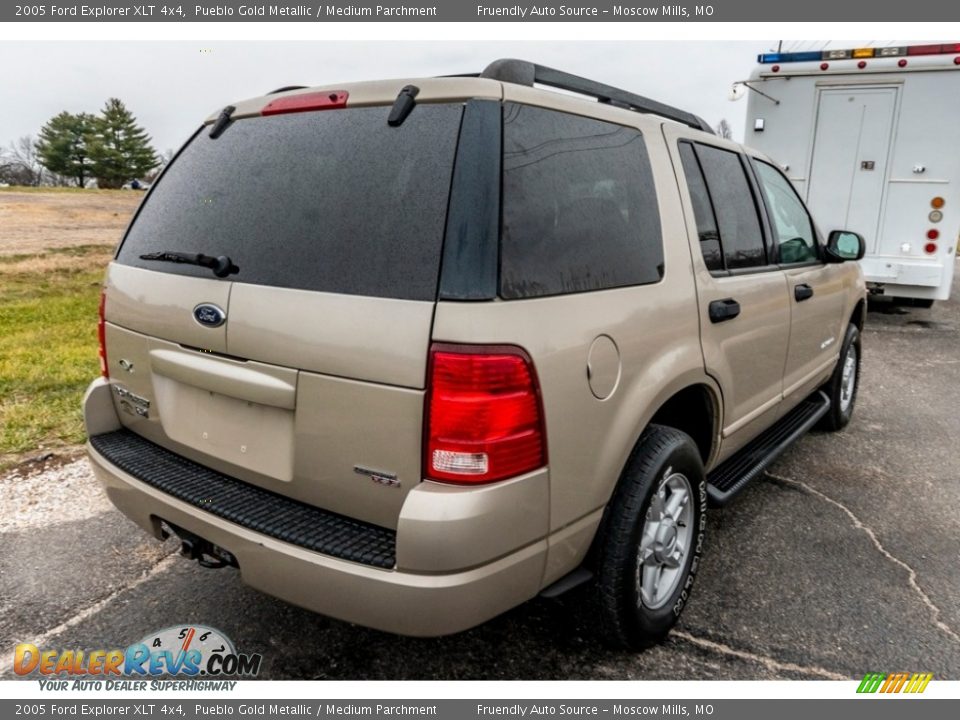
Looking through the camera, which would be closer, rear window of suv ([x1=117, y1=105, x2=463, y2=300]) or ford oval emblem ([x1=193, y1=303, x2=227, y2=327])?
rear window of suv ([x1=117, y1=105, x2=463, y2=300])

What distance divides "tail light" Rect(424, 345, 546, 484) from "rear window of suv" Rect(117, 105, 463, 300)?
22 cm

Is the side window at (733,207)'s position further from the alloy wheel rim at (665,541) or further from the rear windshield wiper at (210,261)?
the rear windshield wiper at (210,261)

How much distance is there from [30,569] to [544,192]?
278 centimetres

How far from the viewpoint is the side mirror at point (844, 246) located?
4.23 meters

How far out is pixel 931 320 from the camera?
952cm

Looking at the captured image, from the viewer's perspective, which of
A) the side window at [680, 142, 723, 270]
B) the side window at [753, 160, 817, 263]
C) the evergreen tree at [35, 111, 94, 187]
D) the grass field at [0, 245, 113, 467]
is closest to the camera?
the side window at [680, 142, 723, 270]

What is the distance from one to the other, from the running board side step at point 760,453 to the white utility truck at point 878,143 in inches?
191

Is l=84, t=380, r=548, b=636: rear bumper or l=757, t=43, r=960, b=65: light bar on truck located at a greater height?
l=757, t=43, r=960, b=65: light bar on truck

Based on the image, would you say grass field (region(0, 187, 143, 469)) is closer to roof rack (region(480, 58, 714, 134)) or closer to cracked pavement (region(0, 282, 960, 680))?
cracked pavement (region(0, 282, 960, 680))

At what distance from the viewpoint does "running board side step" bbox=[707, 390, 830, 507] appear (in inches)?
120

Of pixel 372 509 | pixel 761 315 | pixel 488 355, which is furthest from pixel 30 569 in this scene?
pixel 761 315

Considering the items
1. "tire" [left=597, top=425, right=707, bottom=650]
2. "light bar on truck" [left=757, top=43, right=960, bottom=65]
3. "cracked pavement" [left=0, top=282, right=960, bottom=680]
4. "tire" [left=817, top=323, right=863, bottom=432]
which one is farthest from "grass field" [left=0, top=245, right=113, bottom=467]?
"light bar on truck" [left=757, top=43, right=960, bottom=65]

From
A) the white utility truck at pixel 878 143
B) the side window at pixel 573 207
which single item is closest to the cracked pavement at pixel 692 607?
the side window at pixel 573 207

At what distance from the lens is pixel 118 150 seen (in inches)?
2217
